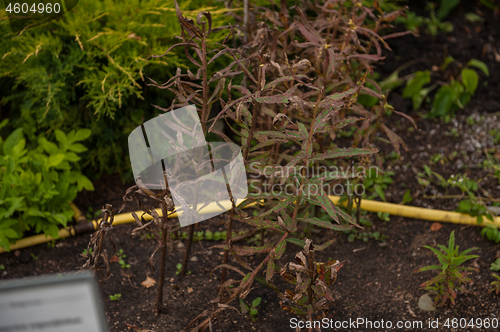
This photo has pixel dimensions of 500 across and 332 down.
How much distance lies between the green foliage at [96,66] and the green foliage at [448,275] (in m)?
1.64

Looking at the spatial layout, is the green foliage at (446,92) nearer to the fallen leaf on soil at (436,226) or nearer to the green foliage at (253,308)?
the fallen leaf on soil at (436,226)

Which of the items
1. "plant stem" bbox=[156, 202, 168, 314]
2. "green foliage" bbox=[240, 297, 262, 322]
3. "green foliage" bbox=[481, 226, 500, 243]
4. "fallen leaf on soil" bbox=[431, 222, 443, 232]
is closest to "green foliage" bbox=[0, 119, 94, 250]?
"plant stem" bbox=[156, 202, 168, 314]

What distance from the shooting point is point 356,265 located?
2.28m

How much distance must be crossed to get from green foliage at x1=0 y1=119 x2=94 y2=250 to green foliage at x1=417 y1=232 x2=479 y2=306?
5.99ft

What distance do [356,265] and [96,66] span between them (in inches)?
74.1

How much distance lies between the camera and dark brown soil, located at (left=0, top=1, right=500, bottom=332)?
197cm

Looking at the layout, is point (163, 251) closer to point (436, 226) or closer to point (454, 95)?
point (436, 226)

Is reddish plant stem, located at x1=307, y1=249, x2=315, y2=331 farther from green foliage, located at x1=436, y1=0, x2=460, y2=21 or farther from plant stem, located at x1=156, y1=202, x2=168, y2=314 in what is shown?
green foliage, located at x1=436, y1=0, x2=460, y2=21

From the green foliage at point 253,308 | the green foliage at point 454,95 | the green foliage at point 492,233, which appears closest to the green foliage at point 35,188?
the green foliage at point 253,308

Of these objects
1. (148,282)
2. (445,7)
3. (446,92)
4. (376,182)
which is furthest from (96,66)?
(445,7)

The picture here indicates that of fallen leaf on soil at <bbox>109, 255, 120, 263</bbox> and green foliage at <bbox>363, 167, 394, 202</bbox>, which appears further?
green foliage at <bbox>363, 167, 394, 202</bbox>

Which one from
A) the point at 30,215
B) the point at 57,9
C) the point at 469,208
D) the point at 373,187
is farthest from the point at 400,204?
the point at 57,9

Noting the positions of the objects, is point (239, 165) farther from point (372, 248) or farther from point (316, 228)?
point (372, 248)

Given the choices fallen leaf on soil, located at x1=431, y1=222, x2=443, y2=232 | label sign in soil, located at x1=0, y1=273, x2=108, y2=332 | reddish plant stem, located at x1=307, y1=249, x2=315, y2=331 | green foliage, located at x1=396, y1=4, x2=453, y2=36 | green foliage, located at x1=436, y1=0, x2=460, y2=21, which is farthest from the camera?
green foliage, located at x1=436, y1=0, x2=460, y2=21
